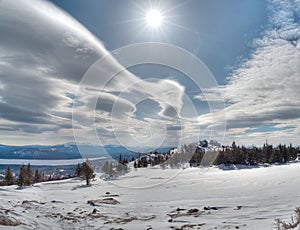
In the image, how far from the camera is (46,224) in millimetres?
14820

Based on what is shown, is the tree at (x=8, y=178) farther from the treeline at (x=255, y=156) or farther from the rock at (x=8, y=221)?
the treeline at (x=255, y=156)

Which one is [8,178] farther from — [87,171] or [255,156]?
[255,156]

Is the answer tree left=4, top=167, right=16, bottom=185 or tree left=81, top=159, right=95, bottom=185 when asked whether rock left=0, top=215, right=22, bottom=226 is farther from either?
tree left=4, top=167, right=16, bottom=185

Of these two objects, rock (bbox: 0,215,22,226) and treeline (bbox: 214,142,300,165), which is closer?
rock (bbox: 0,215,22,226)

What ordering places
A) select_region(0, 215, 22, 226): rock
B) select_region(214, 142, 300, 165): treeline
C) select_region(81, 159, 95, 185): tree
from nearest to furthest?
select_region(0, 215, 22, 226): rock < select_region(81, 159, 95, 185): tree < select_region(214, 142, 300, 165): treeline

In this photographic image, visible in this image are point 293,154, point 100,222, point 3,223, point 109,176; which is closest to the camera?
point 3,223

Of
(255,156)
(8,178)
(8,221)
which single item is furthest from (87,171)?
(255,156)

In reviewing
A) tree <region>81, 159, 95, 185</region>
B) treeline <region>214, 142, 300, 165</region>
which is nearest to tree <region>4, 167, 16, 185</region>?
tree <region>81, 159, 95, 185</region>

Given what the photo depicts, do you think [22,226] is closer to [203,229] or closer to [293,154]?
[203,229]

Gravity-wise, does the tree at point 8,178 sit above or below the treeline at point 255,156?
below

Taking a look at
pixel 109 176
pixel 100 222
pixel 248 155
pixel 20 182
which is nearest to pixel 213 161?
pixel 248 155

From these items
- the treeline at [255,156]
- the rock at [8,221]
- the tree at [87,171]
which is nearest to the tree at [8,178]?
the tree at [87,171]

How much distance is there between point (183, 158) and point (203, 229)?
105 m

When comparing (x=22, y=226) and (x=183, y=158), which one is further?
(x=183, y=158)
